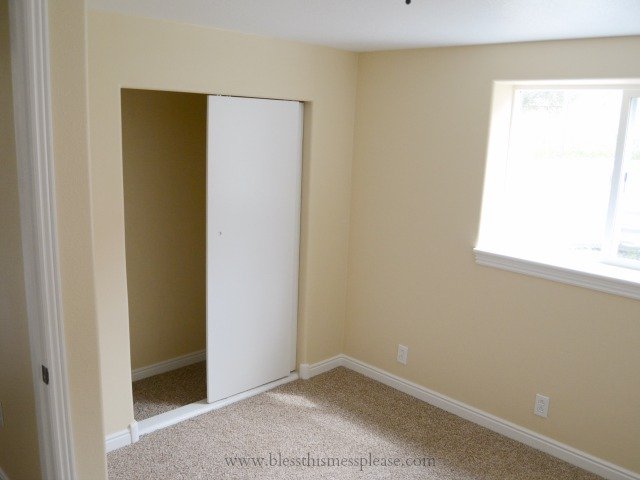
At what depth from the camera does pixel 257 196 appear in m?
3.50

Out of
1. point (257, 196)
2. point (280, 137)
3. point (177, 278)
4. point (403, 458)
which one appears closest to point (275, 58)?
point (280, 137)

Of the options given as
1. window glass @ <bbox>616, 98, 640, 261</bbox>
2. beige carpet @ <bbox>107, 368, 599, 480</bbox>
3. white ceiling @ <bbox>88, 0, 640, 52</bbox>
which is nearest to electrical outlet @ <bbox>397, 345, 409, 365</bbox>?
beige carpet @ <bbox>107, 368, 599, 480</bbox>

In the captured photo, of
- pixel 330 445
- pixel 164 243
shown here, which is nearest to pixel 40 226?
pixel 330 445

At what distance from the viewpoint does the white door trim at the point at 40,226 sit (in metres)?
1.66

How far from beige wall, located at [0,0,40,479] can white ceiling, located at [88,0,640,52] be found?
75 cm

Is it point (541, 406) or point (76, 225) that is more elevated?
point (76, 225)

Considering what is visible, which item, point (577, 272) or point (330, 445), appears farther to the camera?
point (330, 445)

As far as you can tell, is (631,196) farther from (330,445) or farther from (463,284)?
(330,445)

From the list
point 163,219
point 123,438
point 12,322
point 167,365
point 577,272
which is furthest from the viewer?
point 167,365

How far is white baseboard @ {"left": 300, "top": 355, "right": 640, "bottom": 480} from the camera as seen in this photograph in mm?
2967

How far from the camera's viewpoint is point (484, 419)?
341cm

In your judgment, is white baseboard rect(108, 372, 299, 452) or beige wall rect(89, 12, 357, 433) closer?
beige wall rect(89, 12, 357, 433)

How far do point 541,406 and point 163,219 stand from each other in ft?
8.63

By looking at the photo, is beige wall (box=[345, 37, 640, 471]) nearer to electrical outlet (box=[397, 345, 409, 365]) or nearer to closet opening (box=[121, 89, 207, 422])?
electrical outlet (box=[397, 345, 409, 365])
